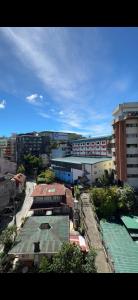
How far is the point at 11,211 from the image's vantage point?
19.8 m

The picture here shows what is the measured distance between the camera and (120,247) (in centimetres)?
1166

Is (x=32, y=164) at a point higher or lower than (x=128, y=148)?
lower

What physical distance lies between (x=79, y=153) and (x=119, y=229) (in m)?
22.8

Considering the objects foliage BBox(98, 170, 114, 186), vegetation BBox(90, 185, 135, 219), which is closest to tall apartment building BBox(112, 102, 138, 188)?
foliage BBox(98, 170, 114, 186)

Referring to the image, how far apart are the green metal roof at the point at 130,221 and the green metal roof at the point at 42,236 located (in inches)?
138

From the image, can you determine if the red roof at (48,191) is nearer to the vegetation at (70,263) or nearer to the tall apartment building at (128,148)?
the tall apartment building at (128,148)

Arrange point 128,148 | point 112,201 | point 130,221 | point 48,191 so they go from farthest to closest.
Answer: point 128,148
point 48,191
point 112,201
point 130,221

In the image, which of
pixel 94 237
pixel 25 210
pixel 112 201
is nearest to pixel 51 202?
pixel 25 210

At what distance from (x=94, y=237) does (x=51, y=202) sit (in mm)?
6378

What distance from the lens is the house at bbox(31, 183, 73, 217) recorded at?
1764 cm

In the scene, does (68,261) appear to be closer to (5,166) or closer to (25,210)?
(25,210)

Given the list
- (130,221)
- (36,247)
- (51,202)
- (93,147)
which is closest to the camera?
(36,247)
